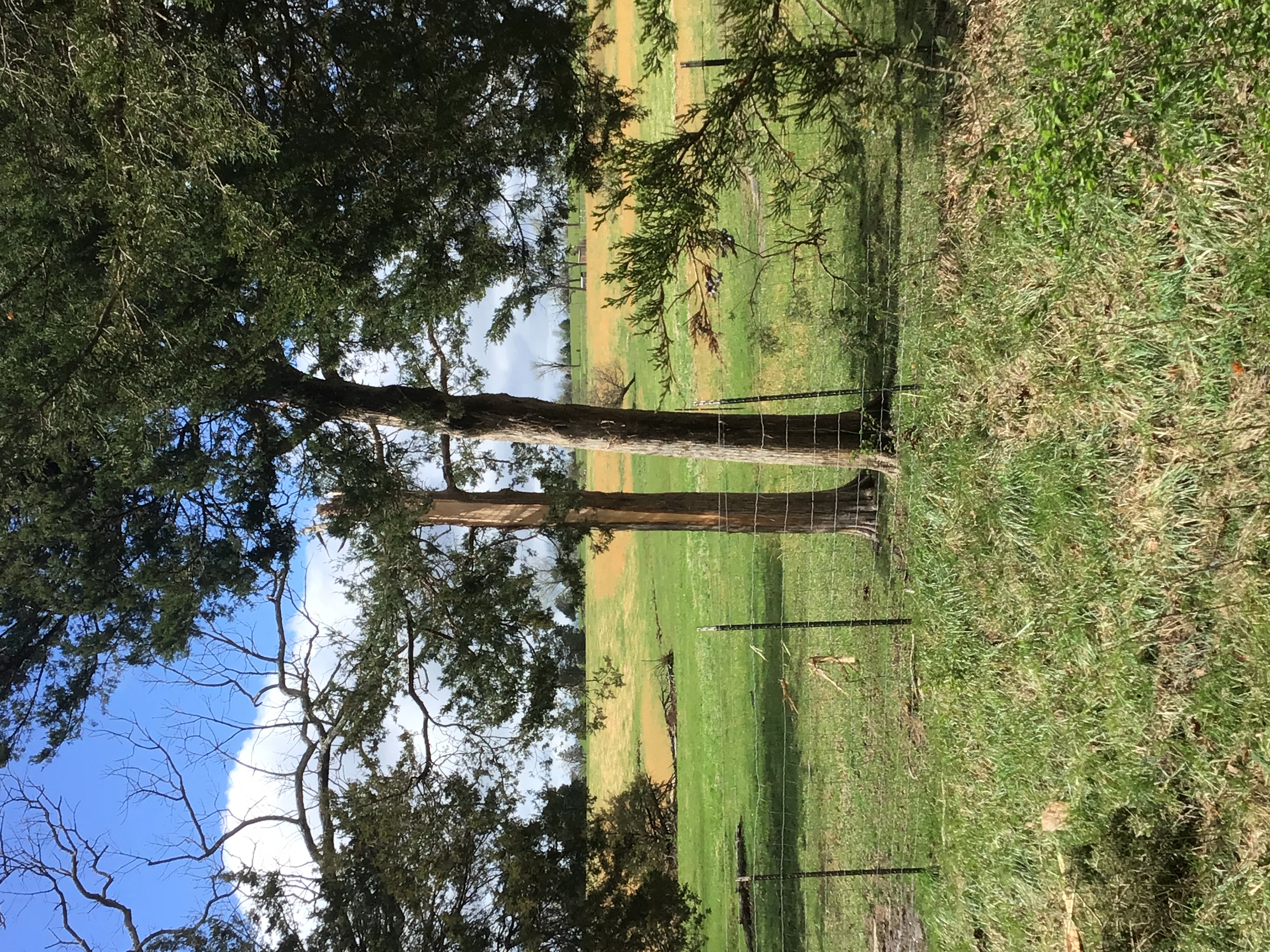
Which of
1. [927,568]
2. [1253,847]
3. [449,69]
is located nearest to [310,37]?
[449,69]

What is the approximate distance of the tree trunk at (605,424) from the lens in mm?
8320

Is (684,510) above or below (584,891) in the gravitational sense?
above

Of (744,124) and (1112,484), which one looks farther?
(744,124)

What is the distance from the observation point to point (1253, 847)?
15.6ft

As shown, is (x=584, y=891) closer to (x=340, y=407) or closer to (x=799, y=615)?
(x=799, y=615)

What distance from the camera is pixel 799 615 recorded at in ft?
39.8

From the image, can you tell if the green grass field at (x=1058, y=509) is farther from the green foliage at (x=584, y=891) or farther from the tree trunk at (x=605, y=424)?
the green foliage at (x=584, y=891)

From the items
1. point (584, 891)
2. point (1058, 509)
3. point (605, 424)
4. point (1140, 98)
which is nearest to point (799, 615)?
point (584, 891)

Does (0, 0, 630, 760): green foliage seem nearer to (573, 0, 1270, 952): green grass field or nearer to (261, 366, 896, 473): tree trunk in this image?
(261, 366, 896, 473): tree trunk

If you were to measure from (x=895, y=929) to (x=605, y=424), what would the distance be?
21.0 ft

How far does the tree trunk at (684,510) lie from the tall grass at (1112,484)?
2.20m

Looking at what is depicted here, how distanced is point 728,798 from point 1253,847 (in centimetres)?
1127

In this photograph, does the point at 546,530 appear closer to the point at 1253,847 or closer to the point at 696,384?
the point at 1253,847

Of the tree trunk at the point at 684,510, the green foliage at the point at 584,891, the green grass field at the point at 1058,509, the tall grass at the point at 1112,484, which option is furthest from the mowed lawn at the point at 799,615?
the green foliage at the point at 584,891
